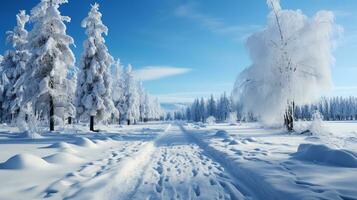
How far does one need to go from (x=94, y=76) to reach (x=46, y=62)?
22.3ft

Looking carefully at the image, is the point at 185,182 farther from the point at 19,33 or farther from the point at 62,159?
the point at 19,33

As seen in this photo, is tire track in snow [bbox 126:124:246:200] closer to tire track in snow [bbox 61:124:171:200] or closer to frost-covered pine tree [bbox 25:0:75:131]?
tire track in snow [bbox 61:124:171:200]

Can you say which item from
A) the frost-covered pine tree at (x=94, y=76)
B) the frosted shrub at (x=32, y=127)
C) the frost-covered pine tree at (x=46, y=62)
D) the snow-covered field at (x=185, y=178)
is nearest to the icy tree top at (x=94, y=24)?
the frost-covered pine tree at (x=94, y=76)

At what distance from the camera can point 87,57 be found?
118ft

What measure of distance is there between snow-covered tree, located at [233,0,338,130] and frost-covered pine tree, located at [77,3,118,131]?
55.5ft

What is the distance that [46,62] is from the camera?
95.3 feet

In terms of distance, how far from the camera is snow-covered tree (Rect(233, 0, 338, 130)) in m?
30.5

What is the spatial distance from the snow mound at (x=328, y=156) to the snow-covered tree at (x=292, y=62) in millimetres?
19178

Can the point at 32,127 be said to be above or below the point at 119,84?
below

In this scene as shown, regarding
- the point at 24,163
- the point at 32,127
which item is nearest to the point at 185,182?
the point at 24,163

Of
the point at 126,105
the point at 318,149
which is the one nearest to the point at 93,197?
the point at 318,149

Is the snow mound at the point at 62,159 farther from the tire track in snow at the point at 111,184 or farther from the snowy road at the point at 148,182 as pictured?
the tire track in snow at the point at 111,184

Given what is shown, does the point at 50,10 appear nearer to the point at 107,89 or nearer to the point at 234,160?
the point at 107,89

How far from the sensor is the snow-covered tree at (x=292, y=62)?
3052 cm
